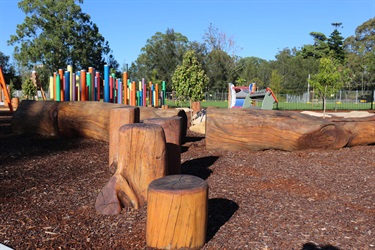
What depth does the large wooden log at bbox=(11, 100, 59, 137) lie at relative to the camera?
810cm

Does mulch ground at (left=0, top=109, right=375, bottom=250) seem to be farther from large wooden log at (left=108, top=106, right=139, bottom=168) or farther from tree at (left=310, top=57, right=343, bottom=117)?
tree at (left=310, top=57, right=343, bottom=117)

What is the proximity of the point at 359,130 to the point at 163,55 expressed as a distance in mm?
54162

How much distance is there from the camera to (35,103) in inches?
334

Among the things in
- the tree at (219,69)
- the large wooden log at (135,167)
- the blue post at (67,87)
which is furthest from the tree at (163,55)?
the large wooden log at (135,167)

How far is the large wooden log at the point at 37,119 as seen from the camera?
810 centimetres

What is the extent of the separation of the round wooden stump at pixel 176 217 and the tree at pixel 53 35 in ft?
146

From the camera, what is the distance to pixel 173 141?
5.12 meters

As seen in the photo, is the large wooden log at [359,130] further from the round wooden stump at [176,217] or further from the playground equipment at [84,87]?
the playground equipment at [84,87]

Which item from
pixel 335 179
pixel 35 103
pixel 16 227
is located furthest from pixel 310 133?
pixel 35 103

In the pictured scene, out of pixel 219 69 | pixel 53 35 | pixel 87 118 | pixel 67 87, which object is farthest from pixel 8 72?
pixel 87 118

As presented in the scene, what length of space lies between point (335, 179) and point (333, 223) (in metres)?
1.76

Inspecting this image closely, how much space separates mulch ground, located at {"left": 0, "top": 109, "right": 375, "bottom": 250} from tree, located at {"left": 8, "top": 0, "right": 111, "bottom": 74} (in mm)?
40439

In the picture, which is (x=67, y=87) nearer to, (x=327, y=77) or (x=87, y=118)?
(x=87, y=118)

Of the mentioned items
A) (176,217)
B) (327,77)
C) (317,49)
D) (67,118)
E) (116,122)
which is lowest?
(176,217)
